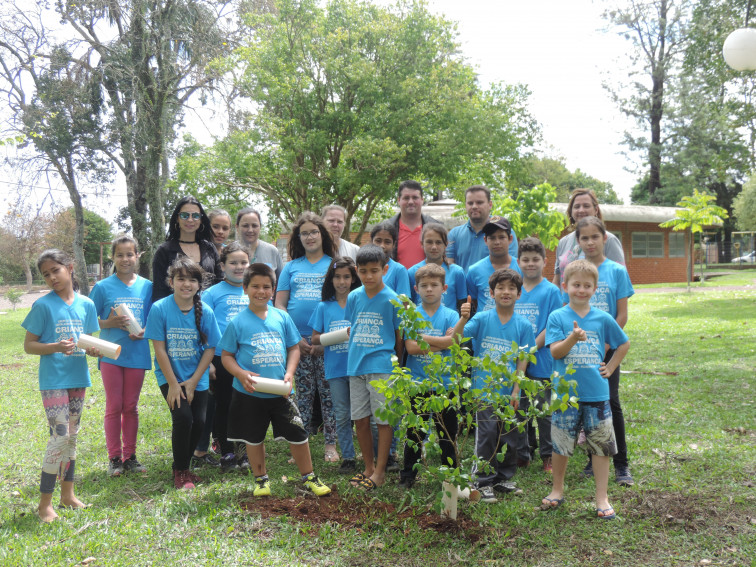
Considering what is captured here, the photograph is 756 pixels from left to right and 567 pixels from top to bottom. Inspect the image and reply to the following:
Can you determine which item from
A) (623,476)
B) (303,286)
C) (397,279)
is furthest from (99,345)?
(623,476)

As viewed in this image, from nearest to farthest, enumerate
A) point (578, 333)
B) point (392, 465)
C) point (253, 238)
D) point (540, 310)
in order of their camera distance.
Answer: point (578, 333)
point (540, 310)
point (392, 465)
point (253, 238)

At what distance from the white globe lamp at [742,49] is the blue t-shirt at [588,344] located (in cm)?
549

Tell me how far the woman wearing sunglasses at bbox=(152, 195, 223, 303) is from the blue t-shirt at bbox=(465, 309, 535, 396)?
7.44 ft

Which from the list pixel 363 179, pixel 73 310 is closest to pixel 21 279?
pixel 363 179

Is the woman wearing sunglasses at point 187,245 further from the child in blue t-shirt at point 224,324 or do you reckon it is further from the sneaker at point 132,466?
the sneaker at point 132,466

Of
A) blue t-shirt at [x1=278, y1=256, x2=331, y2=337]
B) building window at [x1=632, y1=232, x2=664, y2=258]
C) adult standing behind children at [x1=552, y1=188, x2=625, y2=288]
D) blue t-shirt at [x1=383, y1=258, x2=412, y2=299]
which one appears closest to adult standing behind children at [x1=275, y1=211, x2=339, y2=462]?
blue t-shirt at [x1=278, y1=256, x2=331, y2=337]

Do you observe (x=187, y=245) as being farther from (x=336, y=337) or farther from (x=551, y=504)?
(x=551, y=504)

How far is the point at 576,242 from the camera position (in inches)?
174

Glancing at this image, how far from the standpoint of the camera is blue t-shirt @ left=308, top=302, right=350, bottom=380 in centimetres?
441

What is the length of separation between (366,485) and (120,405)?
2.03m

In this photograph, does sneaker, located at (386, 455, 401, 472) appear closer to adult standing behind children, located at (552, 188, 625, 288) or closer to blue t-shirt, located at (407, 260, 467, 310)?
blue t-shirt, located at (407, 260, 467, 310)

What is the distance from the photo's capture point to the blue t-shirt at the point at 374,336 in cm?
398

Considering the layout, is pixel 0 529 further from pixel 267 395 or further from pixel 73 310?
pixel 267 395

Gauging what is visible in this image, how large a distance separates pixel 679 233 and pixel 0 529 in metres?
30.8
